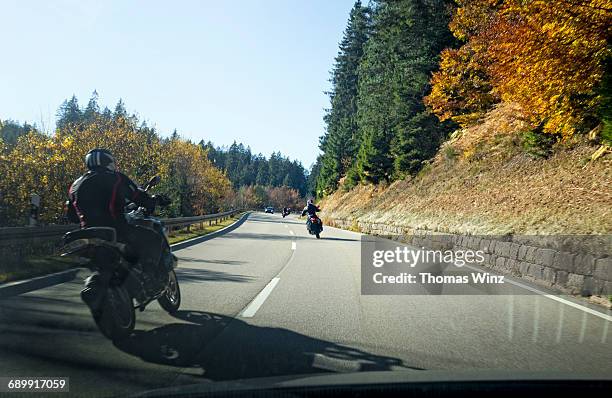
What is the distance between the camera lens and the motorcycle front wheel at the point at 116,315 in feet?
16.8

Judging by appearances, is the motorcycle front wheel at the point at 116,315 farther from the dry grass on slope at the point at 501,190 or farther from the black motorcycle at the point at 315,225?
the black motorcycle at the point at 315,225

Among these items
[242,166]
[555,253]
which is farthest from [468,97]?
[242,166]

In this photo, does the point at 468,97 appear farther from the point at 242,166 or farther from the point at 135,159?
the point at 242,166

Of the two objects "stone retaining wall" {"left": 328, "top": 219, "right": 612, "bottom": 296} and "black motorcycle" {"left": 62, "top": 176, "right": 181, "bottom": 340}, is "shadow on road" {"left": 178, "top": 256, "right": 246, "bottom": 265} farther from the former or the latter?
"black motorcycle" {"left": 62, "top": 176, "right": 181, "bottom": 340}

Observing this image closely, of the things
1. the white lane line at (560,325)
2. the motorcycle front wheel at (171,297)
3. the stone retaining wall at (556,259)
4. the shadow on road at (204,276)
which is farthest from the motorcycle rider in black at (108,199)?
the stone retaining wall at (556,259)

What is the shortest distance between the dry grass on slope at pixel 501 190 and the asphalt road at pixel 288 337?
681cm

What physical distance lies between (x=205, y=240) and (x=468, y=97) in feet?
49.0

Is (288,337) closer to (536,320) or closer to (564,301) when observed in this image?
(536,320)

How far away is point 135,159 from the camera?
25.9m

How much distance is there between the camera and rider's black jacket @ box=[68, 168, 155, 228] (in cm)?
548

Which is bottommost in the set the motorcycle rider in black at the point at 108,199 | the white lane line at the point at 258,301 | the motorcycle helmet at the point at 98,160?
the white lane line at the point at 258,301

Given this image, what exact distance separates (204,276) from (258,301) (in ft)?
9.55

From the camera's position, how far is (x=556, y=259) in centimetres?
979

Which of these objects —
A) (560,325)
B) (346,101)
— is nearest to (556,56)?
(560,325)
